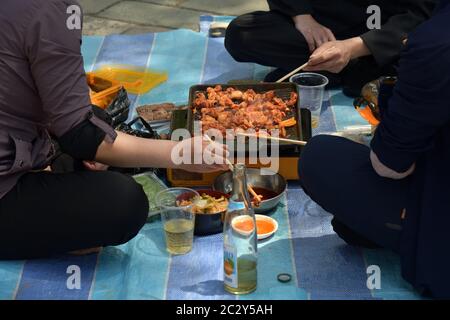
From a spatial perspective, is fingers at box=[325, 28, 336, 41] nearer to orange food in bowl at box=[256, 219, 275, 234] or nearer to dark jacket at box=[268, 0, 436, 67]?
dark jacket at box=[268, 0, 436, 67]

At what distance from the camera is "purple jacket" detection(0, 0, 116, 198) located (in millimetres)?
2551

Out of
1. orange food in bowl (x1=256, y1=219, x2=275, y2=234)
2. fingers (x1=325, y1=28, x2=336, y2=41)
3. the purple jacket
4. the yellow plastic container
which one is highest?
the purple jacket

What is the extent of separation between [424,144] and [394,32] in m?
1.99

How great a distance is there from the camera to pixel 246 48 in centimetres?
453

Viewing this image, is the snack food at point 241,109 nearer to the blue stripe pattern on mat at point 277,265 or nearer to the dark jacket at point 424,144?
the blue stripe pattern on mat at point 277,265

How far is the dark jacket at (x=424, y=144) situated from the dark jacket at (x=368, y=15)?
70.7 inches

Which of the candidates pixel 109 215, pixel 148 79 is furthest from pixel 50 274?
pixel 148 79

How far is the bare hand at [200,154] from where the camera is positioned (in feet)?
9.38

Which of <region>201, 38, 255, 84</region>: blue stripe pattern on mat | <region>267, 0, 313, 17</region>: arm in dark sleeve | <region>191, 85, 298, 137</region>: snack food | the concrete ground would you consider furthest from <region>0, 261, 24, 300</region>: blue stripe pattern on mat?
the concrete ground

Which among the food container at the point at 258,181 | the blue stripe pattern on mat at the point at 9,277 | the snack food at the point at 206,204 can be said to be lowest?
the blue stripe pattern on mat at the point at 9,277

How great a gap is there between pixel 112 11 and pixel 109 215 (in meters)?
4.12

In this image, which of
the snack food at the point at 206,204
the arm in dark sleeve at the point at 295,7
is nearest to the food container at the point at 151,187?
the snack food at the point at 206,204

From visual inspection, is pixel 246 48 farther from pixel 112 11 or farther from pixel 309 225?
pixel 112 11

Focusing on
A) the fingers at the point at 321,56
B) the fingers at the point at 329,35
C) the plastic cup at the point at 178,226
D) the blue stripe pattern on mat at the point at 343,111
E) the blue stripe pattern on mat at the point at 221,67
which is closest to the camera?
the plastic cup at the point at 178,226
